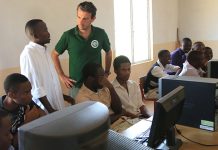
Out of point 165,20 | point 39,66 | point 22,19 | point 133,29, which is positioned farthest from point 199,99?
point 165,20

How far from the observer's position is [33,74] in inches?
92.8

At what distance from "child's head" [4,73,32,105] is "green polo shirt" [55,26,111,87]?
0.94 m

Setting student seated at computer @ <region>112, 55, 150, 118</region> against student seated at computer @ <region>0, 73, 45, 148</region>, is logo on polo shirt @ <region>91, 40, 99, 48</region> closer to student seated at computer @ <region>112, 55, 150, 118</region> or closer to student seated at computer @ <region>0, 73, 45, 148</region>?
student seated at computer @ <region>112, 55, 150, 118</region>

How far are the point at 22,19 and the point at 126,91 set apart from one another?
1.34 meters

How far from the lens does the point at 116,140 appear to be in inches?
41.4

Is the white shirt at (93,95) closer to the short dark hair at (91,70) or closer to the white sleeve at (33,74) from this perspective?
the short dark hair at (91,70)

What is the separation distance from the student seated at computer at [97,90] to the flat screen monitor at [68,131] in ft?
5.93

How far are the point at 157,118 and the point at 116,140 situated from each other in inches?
16.0

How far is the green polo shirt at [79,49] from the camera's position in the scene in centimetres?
289

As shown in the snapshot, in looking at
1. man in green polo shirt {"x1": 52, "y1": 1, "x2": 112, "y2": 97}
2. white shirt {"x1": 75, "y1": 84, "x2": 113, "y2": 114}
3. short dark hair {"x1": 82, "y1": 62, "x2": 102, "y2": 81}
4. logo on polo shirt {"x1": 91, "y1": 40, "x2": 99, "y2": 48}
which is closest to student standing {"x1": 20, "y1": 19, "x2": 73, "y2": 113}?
white shirt {"x1": 75, "y1": 84, "x2": 113, "y2": 114}

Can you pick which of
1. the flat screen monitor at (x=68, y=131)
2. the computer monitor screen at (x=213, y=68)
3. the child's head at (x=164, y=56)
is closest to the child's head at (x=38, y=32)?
the computer monitor screen at (x=213, y=68)

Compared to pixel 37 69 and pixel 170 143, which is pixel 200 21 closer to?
pixel 37 69

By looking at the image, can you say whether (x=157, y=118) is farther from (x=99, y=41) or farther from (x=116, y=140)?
(x=99, y=41)

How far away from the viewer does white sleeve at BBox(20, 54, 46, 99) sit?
2350 mm
